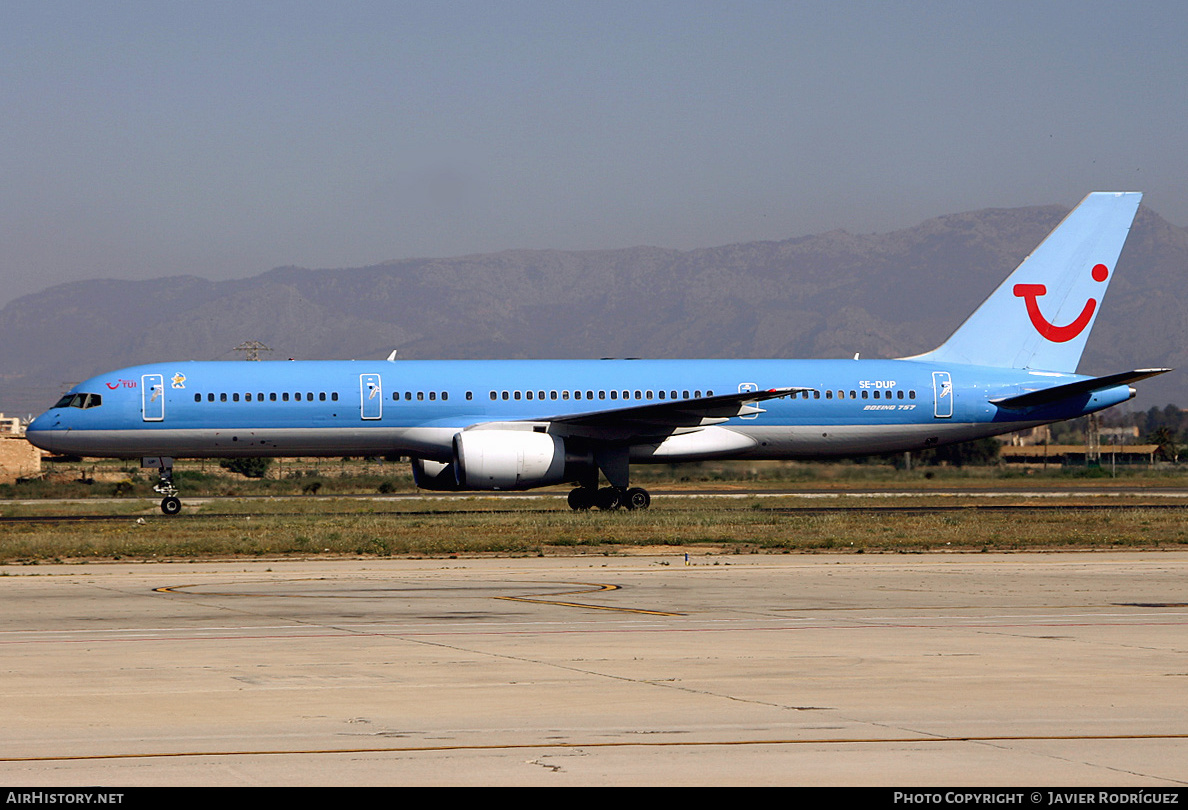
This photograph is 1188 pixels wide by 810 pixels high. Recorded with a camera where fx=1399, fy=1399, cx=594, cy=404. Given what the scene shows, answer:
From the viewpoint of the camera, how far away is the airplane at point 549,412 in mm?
36750

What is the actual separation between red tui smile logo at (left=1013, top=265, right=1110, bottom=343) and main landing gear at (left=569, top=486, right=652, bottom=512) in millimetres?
13787

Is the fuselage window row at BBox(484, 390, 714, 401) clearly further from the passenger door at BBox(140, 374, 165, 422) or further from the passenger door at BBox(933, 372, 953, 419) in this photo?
the passenger door at BBox(140, 374, 165, 422)

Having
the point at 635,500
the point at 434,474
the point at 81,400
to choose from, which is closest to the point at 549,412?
the point at 635,500

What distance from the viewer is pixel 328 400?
37531 millimetres

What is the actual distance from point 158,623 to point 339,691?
5.67 meters

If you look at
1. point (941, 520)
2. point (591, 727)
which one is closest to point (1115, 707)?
point (591, 727)

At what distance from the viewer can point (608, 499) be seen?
38500 mm

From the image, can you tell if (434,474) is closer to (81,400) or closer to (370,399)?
(370,399)

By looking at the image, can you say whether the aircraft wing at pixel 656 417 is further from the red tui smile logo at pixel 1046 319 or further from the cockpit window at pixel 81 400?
the cockpit window at pixel 81 400

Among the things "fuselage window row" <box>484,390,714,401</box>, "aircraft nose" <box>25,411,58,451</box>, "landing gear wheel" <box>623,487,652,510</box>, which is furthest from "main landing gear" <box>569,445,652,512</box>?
"aircraft nose" <box>25,411,58,451</box>

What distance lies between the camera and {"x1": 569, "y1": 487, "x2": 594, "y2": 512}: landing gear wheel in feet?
127

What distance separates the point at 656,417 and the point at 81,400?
615 inches

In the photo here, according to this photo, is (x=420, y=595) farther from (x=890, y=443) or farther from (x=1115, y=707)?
(x=890, y=443)
